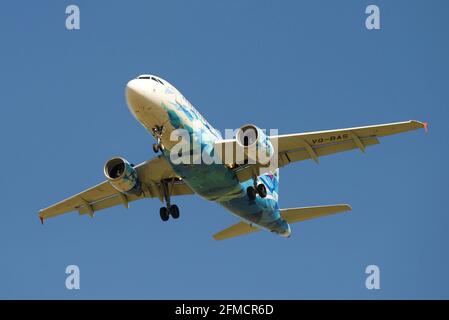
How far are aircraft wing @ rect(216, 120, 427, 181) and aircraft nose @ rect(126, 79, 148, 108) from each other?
4222 mm

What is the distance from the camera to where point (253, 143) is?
3831 centimetres

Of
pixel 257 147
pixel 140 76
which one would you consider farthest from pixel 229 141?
pixel 140 76

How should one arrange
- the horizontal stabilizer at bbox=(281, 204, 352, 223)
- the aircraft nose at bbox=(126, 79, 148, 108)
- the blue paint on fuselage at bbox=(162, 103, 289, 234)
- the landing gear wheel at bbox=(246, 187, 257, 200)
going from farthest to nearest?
the horizontal stabilizer at bbox=(281, 204, 352, 223), the landing gear wheel at bbox=(246, 187, 257, 200), the blue paint on fuselage at bbox=(162, 103, 289, 234), the aircraft nose at bbox=(126, 79, 148, 108)

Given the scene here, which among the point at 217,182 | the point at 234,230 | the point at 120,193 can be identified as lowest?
the point at 234,230

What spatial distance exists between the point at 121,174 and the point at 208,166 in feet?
16.3

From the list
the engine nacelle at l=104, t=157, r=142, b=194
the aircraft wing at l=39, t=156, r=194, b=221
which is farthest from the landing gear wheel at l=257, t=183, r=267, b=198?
the engine nacelle at l=104, t=157, r=142, b=194

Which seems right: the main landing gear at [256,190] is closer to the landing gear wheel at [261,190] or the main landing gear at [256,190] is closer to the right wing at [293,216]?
the landing gear wheel at [261,190]

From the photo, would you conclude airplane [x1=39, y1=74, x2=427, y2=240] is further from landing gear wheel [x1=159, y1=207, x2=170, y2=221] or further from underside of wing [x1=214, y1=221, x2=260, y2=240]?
underside of wing [x1=214, y1=221, x2=260, y2=240]

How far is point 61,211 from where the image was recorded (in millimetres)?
45594

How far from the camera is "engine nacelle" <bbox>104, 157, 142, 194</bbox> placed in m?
41.2

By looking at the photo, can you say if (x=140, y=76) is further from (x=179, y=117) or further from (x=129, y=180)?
(x=129, y=180)

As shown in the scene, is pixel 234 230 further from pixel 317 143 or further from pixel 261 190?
pixel 317 143

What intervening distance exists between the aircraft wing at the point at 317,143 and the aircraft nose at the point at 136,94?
4222 millimetres

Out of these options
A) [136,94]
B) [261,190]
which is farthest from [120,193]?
[136,94]
